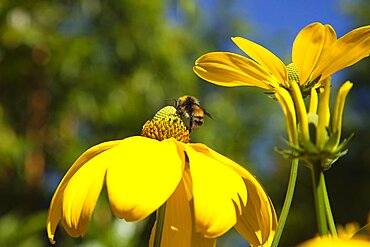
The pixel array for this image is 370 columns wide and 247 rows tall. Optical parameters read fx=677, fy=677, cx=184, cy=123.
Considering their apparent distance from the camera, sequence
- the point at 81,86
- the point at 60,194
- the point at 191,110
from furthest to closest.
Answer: the point at 81,86
the point at 191,110
the point at 60,194

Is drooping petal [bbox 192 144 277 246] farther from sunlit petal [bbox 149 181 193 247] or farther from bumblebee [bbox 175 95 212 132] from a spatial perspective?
bumblebee [bbox 175 95 212 132]

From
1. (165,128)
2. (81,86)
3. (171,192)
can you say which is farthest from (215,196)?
(81,86)

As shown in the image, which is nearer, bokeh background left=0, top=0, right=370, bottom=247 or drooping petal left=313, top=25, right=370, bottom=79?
drooping petal left=313, top=25, right=370, bottom=79

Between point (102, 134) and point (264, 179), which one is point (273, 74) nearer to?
point (102, 134)

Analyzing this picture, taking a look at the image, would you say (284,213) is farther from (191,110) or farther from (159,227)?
(191,110)

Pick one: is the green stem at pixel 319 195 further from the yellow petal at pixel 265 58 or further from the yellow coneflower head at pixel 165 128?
the yellow coneflower head at pixel 165 128

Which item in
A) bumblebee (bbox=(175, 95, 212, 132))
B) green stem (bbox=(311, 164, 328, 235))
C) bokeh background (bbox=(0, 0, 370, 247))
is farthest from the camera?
bokeh background (bbox=(0, 0, 370, 247))

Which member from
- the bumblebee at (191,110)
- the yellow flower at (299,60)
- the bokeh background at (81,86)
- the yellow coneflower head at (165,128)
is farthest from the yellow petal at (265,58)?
the bokeh background at (81,86)

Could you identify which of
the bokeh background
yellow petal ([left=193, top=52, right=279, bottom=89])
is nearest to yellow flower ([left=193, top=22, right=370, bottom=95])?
yellow petal ([left=193, top=52, right=279, bottom=89])
